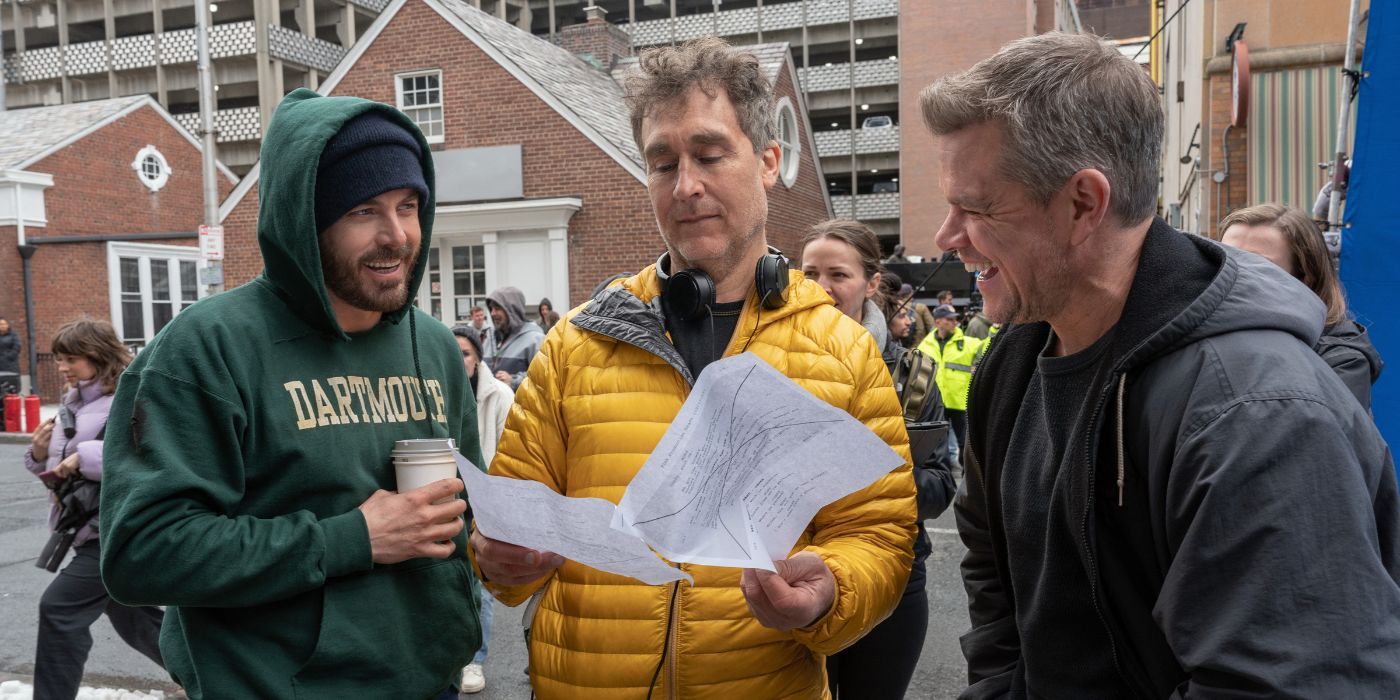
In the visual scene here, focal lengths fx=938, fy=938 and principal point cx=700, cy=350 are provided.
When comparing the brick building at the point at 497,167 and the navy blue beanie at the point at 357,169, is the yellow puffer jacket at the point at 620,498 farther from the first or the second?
the brick building at the point at 497,167

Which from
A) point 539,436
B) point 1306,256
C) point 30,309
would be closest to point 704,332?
point 539,436

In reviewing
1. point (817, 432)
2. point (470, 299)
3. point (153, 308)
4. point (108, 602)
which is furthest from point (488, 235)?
point (817, 432)

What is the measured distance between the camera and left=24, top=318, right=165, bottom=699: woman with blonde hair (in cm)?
390

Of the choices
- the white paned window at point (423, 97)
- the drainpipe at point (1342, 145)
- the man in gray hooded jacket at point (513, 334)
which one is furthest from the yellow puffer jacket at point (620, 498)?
the white paned window at point (423, 97)

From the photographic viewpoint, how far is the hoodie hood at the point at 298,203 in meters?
1.97

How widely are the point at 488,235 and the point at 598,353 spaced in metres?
16.6

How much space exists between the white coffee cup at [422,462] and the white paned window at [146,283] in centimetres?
2254

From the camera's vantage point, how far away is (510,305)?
307 inches

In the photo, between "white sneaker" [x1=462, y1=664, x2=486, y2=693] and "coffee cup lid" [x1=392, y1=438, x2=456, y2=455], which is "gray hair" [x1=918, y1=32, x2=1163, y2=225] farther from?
"white sneaker" [x1=462, y1=664, x2=486, y2=693]

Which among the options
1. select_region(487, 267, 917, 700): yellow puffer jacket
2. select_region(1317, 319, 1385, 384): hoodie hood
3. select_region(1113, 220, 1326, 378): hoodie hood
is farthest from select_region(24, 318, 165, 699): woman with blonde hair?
select_region(1317, 319, 1385, 384): hoodie hood

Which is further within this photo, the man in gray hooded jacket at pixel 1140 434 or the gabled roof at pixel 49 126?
the gabled roof at pixel 49 126

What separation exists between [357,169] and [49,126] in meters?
27.6

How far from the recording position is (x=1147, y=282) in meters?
1.28

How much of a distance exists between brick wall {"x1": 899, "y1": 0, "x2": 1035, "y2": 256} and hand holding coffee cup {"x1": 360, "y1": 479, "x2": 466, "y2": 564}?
3704cm
